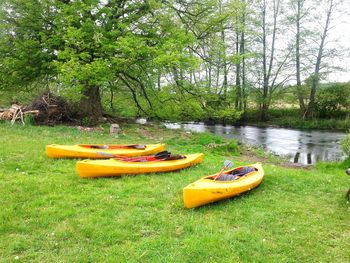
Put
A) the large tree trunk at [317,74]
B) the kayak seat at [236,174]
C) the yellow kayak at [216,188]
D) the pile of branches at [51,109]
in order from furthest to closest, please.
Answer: the large tree trunk at [317,74]
the pile of branches at [51,109]
the kayak seat at [236,174]
the yellow kayak at [216,188]

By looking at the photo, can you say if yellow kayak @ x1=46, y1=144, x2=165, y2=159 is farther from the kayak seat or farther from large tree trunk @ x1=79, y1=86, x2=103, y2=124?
large tree trunk @ x1=79, y1=86, x2=103, y2=124

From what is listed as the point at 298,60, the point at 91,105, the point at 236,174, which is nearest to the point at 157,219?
the point at 236,174

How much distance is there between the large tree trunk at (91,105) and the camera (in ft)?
44.0

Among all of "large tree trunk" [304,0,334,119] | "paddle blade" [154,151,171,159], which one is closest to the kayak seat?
"paddle blade" [154,151,171,159]

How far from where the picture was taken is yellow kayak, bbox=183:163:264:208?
4512mm

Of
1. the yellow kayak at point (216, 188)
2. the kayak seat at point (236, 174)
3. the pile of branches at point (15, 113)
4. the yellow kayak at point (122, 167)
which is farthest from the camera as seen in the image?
the pile of branches at point (15, 113)

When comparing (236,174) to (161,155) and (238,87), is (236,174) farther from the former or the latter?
(238,87)

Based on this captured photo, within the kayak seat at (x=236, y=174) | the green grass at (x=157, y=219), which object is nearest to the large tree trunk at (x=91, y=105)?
the green grass at (x=157, y=219)

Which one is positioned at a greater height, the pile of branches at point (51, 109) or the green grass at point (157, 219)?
the pile of branches at point (51, 109)

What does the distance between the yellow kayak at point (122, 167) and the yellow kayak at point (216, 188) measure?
1.31 metres

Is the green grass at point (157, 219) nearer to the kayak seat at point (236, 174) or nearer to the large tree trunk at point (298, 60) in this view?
the kayak seat at point (236, 174)

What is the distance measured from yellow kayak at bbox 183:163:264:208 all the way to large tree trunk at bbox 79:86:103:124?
354 inches

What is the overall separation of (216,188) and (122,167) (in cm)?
201

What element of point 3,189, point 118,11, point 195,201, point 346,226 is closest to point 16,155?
point 3,189
